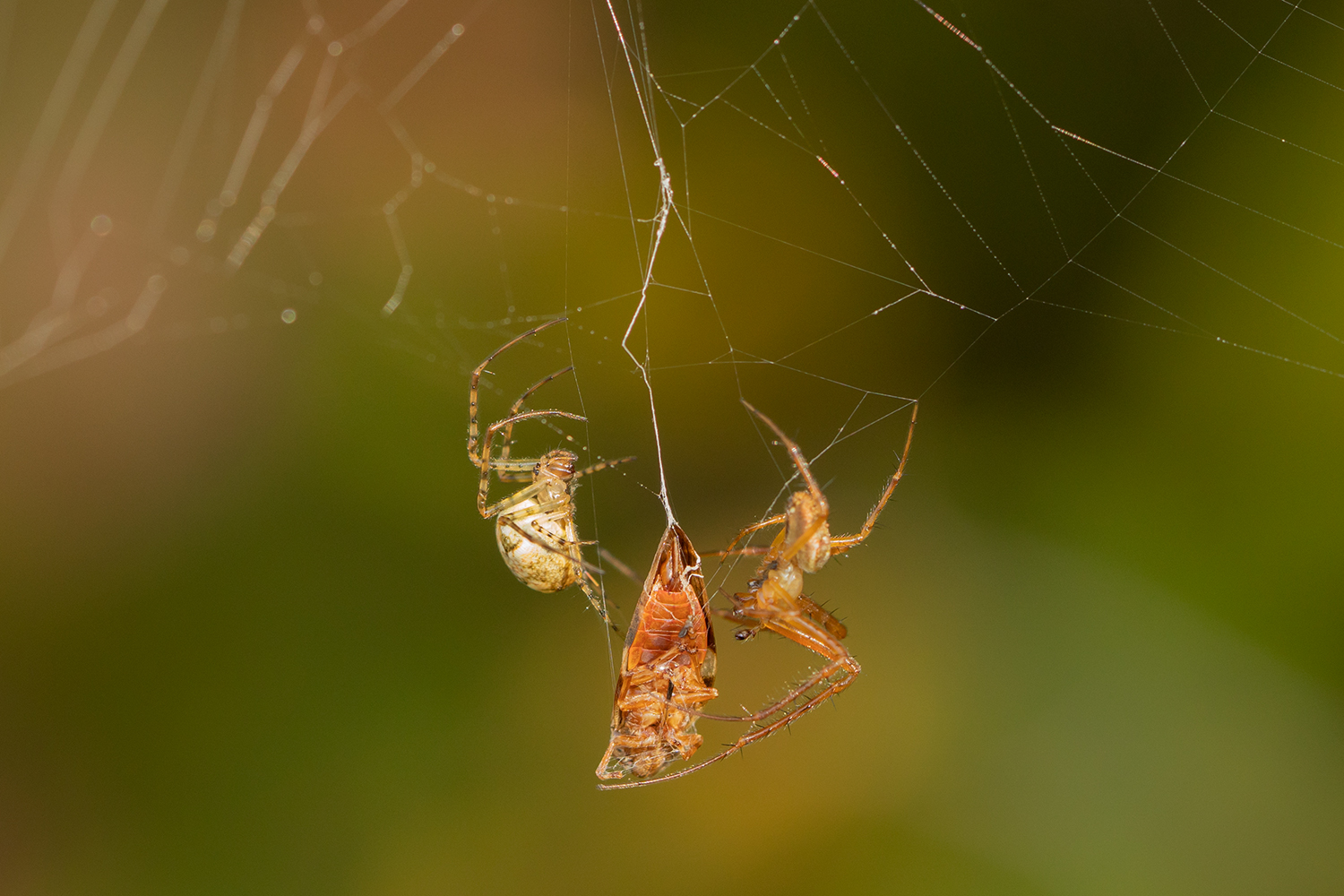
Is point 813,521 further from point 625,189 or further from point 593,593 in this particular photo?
point 625,189

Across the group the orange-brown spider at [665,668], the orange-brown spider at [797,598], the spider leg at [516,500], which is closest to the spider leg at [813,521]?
the orange-brown spider at [797,598]

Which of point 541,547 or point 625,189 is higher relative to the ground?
point 625,189

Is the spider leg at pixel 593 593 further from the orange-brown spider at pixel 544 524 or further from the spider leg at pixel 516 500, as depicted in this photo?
the spider leg at pixel 516 500

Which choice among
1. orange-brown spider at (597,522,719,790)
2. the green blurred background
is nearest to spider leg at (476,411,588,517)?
the green blurred background

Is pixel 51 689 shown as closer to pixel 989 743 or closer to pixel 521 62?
pixel 521 62

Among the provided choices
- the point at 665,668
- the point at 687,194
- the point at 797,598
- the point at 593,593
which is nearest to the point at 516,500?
the point at 593,593

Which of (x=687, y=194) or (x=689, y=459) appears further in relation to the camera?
(x=689, y=459)

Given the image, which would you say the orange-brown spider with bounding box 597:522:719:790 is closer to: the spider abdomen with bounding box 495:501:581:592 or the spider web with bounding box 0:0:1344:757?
the spider abdomen with bounding box 495:501:581:592
